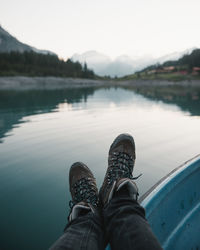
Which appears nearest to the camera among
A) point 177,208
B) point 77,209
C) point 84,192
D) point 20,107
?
point 77,209

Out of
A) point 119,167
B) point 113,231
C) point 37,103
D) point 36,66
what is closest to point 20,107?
point 37,103

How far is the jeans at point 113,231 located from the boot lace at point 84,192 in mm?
356

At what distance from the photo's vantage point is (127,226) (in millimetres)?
1506

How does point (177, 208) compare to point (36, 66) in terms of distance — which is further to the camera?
point (36, 66)

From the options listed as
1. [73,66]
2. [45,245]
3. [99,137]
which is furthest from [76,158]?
[73,66]

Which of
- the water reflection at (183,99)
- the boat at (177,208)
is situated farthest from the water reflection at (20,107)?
the water reflection at (183,99)

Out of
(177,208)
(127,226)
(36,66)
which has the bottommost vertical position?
(177,208)

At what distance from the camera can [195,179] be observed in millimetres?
2428

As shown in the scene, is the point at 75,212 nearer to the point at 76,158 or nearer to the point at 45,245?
the point at 45,245

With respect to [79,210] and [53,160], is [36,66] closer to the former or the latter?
[53,160]

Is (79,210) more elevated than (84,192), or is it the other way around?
(79,210)

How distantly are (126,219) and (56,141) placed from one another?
185 inches

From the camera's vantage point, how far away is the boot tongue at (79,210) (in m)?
1.78

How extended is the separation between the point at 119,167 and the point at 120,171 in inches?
3.3
